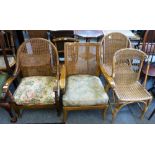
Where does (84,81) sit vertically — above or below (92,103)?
above

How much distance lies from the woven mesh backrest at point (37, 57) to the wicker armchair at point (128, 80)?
81 centimetres

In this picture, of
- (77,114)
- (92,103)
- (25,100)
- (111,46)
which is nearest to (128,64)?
(111,46)

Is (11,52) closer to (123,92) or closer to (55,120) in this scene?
(55,120)

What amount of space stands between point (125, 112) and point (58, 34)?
4.96 ft

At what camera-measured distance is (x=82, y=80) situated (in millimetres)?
1994

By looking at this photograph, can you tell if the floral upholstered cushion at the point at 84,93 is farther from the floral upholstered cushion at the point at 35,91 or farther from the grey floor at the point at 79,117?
the grey floor at the point at 79,117

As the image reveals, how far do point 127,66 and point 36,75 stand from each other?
130 centimetres

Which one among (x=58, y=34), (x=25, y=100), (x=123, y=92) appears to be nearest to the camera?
(x=25, y=100)

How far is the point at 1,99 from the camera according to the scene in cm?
178

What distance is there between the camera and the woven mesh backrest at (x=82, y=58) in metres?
→ 1.92

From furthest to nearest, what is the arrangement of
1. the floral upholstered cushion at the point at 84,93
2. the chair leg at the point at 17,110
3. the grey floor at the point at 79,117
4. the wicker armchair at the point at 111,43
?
the wicker armchair at the point at 111,43
the grey floor at the point at 79,117
the chair leg at the point at 17,110
the floral upholstered cushion at the point at 84,93

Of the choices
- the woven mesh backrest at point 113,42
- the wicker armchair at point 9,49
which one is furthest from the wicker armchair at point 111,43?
the wicker armchair at point 9,49

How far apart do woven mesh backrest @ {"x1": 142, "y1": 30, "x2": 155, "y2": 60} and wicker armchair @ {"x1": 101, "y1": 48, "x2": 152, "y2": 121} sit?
385mm

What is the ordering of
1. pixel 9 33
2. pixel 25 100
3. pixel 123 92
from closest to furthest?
pixel 25 100
pixel 123 92
pixel 9 33
